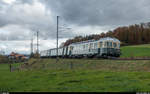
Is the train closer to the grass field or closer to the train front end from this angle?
the train front end

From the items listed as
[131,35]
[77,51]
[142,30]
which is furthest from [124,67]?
[142,30]

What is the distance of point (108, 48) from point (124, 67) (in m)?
11.8

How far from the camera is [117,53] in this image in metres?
34.0

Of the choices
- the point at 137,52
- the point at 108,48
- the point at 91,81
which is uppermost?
the point at 108,48

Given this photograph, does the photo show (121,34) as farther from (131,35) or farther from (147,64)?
(147,64)

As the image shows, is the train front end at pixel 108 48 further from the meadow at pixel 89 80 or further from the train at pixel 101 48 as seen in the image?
the meadow at pixel 89 80

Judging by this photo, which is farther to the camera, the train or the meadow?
the train

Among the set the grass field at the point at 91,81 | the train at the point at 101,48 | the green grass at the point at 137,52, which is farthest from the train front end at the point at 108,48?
the green grass at the point at 137,52

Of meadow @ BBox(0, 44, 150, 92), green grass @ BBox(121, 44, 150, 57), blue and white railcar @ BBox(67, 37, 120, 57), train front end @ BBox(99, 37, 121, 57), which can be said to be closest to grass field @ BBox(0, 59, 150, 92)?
meadow @ BBox(0, 44, 150, 92)

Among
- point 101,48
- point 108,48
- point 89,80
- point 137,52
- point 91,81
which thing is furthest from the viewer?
point 137,52

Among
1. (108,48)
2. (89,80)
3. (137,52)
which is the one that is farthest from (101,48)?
(137,52)

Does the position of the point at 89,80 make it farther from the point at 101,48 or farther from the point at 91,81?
the point at 101,48

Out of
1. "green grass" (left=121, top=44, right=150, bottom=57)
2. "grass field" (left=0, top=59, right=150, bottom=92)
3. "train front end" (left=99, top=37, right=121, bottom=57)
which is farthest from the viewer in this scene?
"green grass" (left=121, top=44, right=150, bottom=57)

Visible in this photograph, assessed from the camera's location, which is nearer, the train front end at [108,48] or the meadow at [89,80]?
the meadow at [89,80]
